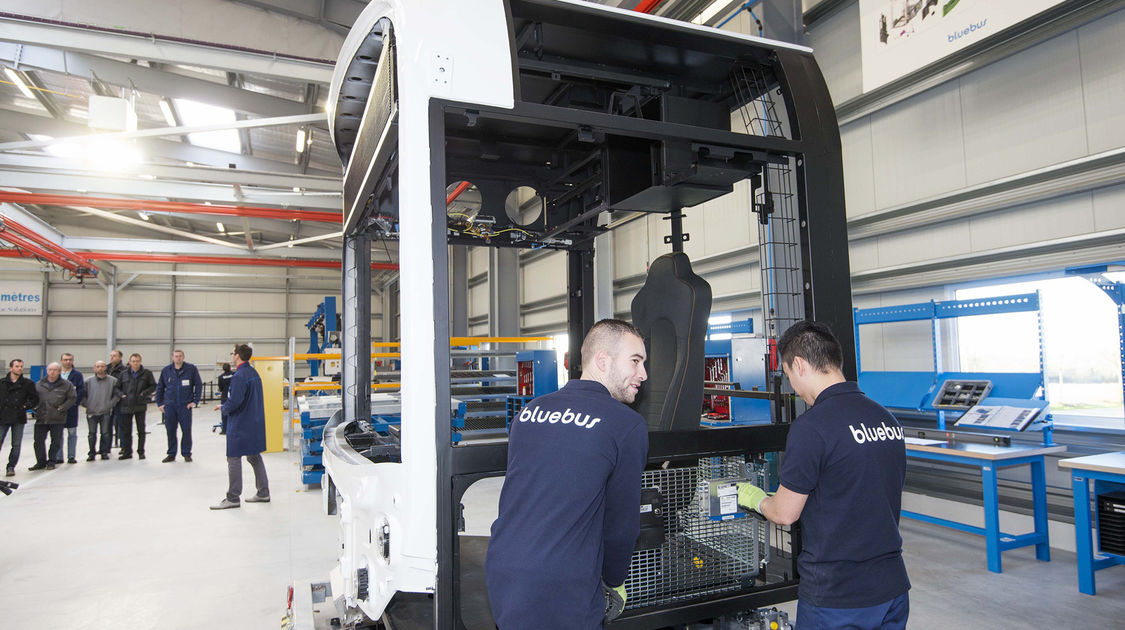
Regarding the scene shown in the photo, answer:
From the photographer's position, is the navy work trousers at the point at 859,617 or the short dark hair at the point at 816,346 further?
the short dark hair at the point at 816,346

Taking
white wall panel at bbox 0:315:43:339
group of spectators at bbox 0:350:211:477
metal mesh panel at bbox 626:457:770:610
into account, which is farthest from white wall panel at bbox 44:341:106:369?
metal mesh panel at bbox 626:457:770:610

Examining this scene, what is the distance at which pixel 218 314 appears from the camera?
22875 mm

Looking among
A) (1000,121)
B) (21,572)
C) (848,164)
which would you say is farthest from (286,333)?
(1000,121)

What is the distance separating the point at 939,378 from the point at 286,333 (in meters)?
23.4

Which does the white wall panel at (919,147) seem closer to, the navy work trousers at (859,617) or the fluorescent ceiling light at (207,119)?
the navy work trousers at (859,617)

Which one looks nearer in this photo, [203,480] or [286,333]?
[203,480]

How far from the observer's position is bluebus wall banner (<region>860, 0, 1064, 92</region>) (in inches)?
173

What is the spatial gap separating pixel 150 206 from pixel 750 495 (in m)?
13.2

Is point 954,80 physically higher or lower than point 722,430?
higher

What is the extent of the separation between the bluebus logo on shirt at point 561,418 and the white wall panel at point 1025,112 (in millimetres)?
4801

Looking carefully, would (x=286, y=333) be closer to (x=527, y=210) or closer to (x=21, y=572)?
(x=527, y=210)

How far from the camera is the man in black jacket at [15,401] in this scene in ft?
24.6

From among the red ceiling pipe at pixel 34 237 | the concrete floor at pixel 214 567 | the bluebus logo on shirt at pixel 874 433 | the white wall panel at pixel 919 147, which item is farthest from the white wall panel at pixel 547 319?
the bluebus logo on shirt at pixel 874 433

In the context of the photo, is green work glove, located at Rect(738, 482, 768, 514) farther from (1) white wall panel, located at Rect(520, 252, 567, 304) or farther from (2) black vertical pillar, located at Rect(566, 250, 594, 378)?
(1) white wall panel, located at Rect(520, 252, 567, 304)
